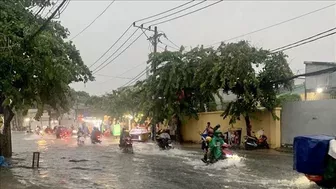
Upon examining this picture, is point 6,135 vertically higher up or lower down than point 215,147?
higher up

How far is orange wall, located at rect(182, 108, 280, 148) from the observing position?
26000 millimetres

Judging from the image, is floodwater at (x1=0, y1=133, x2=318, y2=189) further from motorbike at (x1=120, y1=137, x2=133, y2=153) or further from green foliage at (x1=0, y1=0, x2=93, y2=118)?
motorbike at (x1=120, y1=137, x2=133, y2=153)

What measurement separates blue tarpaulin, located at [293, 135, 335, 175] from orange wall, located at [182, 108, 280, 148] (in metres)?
14.9

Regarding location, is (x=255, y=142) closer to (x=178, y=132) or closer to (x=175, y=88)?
(x=175, y=88)

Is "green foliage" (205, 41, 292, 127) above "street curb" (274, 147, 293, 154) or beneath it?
above

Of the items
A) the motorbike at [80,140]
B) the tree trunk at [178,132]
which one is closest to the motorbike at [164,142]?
the tree trunk at [178,132]

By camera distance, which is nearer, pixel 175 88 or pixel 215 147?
pixel 215 147

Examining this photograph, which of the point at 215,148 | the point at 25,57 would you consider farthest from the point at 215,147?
the point at 25,57

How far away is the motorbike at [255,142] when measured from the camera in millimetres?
25922

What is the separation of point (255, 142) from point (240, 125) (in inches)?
140

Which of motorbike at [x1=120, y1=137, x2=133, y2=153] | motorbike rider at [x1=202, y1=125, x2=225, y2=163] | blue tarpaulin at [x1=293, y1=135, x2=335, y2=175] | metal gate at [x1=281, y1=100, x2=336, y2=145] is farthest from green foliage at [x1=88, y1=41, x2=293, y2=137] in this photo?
blue tarpaulin at [x1=293, y1=135, x2=335, y2=175]

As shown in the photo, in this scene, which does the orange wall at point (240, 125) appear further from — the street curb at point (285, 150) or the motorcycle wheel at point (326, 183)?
the motorcycle wheel at point (326, 183)

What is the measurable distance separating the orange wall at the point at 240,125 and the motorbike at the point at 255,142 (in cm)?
36

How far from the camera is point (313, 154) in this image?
36.0ft
